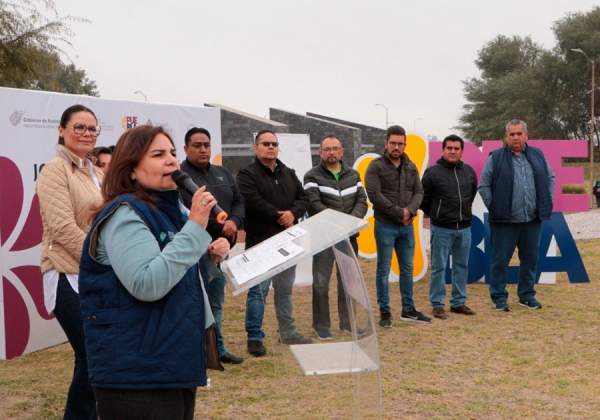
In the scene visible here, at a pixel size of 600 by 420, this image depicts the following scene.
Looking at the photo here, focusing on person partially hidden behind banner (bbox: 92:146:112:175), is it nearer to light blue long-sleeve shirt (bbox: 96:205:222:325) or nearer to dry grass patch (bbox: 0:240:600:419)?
dry grass patch (bbox: 0:240:600:419)

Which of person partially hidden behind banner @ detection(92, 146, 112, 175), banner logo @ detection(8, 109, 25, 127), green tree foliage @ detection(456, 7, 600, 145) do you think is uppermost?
green tree foliage @ detection(456, 7, 600, 145)

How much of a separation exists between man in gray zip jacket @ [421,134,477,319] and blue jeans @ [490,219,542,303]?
466 mm

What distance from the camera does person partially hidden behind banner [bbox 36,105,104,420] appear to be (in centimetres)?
354

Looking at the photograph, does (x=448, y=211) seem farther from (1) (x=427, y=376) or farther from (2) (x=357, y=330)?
(2) (x=357, y=330)

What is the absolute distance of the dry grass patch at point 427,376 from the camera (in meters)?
3.57

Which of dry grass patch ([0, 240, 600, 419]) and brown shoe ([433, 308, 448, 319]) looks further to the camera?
brown shoe ([433, 308, 448, 319])

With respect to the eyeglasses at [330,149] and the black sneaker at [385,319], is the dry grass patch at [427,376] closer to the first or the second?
the black sneaker at [385,319]

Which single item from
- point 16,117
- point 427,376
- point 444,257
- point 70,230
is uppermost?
point 16,117

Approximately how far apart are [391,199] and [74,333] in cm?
423

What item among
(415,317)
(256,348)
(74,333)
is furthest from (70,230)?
(415,317)

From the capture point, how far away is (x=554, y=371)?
5453 millimetres

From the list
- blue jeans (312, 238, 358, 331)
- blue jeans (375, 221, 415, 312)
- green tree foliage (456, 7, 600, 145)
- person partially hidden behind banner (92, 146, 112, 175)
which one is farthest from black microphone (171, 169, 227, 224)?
green tree foliage (456, 7, 600, 145)

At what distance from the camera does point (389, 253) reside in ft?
23.3

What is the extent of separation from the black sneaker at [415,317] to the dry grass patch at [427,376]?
0.12m
